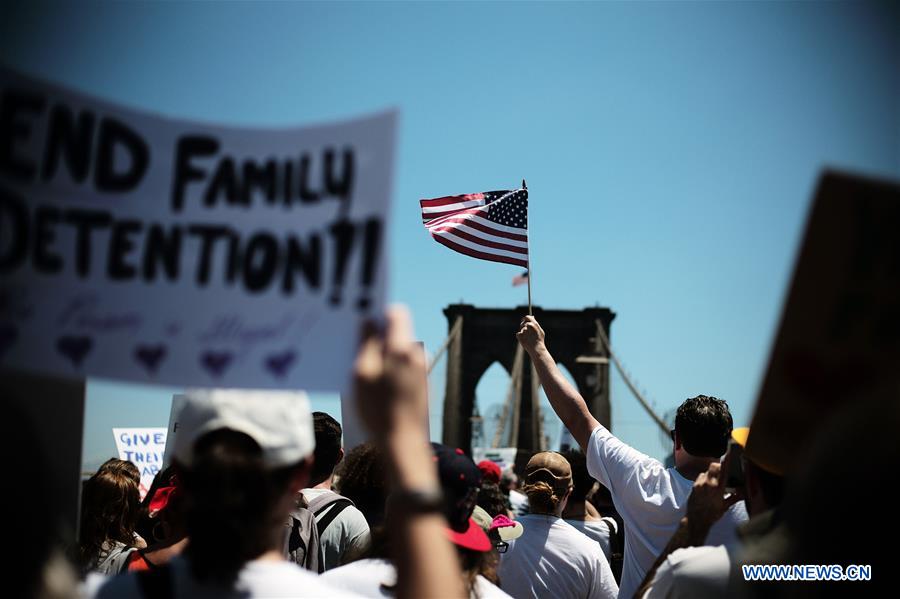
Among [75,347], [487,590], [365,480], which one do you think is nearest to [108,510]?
[365,480]

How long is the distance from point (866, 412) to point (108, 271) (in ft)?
3.87

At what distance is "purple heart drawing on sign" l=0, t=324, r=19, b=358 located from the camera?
133cm

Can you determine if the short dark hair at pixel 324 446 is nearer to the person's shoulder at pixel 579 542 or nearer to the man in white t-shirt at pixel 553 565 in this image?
the man in white t-shirt at pixel 553 565

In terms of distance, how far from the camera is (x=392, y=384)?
114cm

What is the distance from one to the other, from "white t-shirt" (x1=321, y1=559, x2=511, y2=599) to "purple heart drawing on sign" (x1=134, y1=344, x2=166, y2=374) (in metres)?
0.69

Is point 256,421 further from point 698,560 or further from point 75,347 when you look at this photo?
point 698,560

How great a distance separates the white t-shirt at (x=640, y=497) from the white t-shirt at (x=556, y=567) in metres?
0.27

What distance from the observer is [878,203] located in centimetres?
123

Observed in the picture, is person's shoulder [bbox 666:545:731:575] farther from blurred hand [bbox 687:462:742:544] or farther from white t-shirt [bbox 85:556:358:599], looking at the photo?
white t-shirt [bbox 85:556:358:599]

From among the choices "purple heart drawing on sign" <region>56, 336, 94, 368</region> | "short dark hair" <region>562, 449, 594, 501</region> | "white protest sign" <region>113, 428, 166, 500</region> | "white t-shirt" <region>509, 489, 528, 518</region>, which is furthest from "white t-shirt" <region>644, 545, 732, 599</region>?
"white t-shirt" <region>509, 489, 528, 518</region>

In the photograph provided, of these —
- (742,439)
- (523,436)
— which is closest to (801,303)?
(742,439)

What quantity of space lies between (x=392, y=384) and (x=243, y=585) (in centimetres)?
42

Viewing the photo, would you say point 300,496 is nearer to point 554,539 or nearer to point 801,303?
point 554,539

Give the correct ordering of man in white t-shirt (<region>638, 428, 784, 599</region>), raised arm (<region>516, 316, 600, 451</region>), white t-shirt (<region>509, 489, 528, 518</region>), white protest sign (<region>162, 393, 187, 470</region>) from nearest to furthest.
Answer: man in white t-shirt (<region>638, 428, 784, 599</region>) → raised arm (<region>516, 316, 600, 451</region>) → white protest sign (<region>162, 393, 187, 470</region>) → white t-shirt (<region>509, 489, 528, 518</region>)
